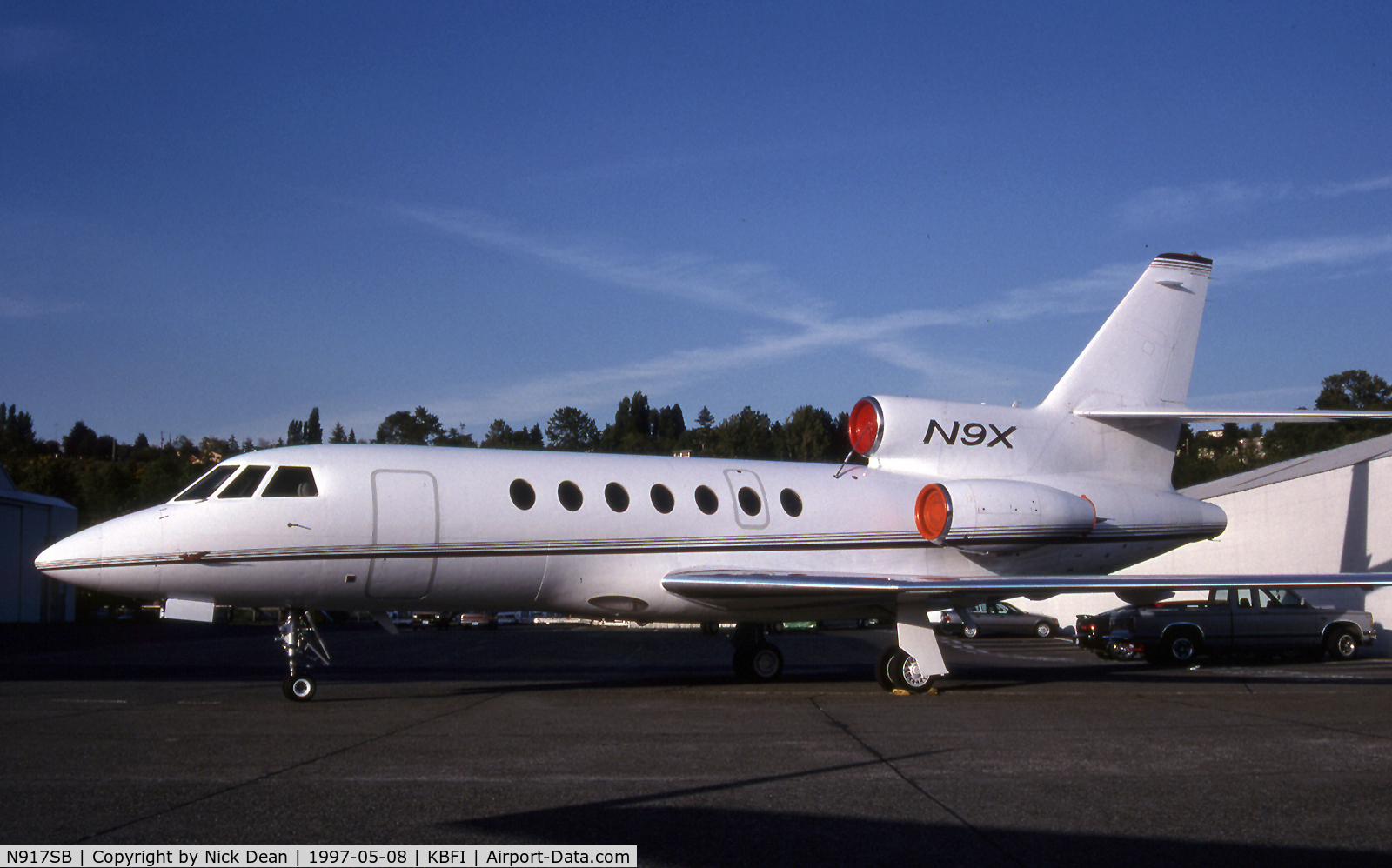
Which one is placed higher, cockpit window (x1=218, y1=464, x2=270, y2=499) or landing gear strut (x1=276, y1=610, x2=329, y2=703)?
cockpit window (x1=218, y1=464, x2=270, y2=499)

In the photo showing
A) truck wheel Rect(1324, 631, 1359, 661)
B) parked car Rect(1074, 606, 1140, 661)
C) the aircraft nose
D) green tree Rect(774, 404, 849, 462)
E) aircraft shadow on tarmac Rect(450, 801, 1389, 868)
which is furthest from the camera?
green tree Rect(774, 404, 849, 462)

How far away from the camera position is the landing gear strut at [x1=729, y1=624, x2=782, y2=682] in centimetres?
1708

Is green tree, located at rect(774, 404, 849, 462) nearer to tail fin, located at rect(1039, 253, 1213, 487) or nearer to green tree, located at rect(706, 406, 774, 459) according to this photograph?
green tree, located at rect(706, 406, 774, 459)

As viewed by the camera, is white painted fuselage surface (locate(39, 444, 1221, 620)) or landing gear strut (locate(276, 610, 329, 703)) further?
landing gear strut (locate(276, 610, 329, 703))

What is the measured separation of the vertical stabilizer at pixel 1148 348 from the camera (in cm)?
1803

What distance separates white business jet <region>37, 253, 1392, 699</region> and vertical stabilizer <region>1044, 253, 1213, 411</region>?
0.10ft

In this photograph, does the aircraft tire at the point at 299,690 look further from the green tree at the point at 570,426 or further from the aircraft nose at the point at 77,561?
the green tree at the point at 570,426

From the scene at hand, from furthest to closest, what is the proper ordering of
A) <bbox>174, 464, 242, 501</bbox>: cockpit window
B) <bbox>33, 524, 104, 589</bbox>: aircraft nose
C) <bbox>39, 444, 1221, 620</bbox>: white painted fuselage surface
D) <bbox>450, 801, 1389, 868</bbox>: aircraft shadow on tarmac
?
<bbox>174, 464, 242, 501</bbox>: cockpit window, <bbox>39, 444, 1221, 620</bbox>: white painted fuselage surface, <bbox>33, 524, 104, 589</bbox>: aircraft nose, <bbox>450, 801, 1389, 868</bbox>: aircraft shadow on tarmac

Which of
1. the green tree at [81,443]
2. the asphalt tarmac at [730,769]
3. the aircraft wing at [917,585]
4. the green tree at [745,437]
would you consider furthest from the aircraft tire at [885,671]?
the green tree at [81,443]

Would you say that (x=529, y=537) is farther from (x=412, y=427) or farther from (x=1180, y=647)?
(x=412, y=427)

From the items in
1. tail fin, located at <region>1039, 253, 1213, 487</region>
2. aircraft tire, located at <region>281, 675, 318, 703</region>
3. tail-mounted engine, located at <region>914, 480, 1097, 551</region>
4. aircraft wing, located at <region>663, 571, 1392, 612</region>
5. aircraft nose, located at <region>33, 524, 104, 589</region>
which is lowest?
aircraft tire, located at <region>281, 675, 318, 703</region>

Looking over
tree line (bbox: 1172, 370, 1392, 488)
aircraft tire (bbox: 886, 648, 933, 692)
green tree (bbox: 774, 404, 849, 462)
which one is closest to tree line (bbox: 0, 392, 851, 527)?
green tree (bbox: 774, 404, 849, 462)

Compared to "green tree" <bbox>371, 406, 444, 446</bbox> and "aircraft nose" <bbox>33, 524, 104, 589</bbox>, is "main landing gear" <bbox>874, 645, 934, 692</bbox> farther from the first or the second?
"green tree" <bbox>371, 406, 444, 446</bbox>

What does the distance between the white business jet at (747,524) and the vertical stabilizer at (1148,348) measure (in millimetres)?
32
